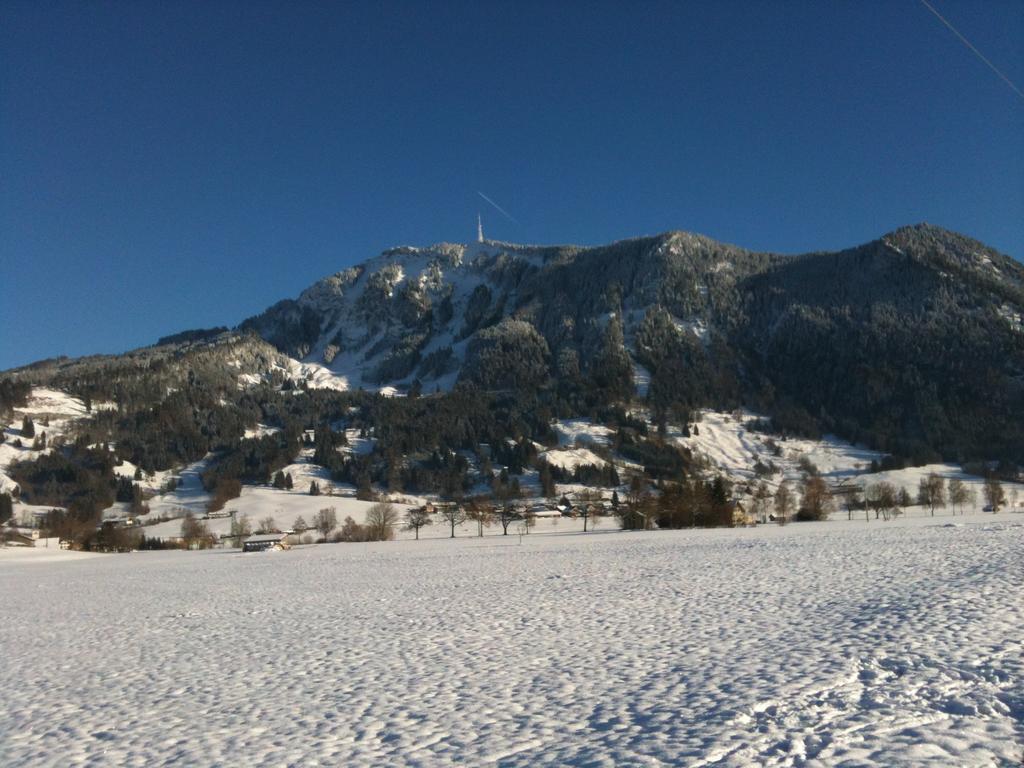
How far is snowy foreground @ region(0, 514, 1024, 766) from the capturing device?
10695 mm

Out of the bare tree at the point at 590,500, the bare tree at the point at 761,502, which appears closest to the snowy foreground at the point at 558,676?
the bare tree at the point at 761,502

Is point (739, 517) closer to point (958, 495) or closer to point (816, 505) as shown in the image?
point (816, 505)

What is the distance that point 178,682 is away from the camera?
17.0 meters

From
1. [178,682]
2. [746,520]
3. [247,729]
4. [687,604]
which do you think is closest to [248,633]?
[178,682]

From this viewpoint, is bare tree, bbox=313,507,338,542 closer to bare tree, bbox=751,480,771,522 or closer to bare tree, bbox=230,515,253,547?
bare tree, bbox=230,515,253,547

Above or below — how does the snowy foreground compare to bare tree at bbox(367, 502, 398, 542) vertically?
above

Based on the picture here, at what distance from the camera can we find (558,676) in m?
15.1

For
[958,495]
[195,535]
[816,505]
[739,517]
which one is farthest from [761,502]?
[195,535]

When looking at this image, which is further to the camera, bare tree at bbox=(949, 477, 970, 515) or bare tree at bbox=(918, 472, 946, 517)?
bare tree at bbox=(918, 472, 946, 517)

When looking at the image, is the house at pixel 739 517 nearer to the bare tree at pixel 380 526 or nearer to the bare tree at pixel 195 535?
the bare tree at pixel 380 526

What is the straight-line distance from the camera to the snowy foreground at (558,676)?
421 inches

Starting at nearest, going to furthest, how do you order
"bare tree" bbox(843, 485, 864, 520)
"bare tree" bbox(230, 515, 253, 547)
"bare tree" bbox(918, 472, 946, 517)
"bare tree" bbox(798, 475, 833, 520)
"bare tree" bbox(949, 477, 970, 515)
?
"bare tree" bbox(798, 475, 833, 520)
"bare tree" bbox(949, 477, 970, 515)
"bare tree" bbox(843, 485, 864, 520)
"bare tree" bbox(918, 472, 946, 517)
"bare tree" bbox(230, 515, 253, 547)

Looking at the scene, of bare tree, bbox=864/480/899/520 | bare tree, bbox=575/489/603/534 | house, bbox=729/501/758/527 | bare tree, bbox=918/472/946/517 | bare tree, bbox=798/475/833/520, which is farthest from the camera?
bare tree, bbox=575/489/603/534

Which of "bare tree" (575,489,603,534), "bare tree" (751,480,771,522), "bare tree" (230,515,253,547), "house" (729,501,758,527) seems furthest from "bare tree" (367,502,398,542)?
"bare tree" (751,480,771,522)
